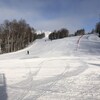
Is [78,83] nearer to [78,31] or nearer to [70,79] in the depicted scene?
[70,79]

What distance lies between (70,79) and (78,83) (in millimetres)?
1028

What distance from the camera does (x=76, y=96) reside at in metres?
8.47

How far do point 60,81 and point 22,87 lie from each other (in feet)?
6.62

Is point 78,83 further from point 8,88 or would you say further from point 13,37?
point 13,37

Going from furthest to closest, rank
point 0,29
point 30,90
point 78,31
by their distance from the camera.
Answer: point 78,31
point 0,29
point 30,90

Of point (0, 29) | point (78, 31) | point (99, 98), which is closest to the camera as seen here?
point (99, 98)

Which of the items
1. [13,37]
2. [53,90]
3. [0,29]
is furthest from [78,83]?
[13,37]

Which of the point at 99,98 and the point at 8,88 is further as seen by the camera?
the point at 8,88

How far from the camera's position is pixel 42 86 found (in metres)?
10.3

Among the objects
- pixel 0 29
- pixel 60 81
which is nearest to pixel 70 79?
pixel 60 81

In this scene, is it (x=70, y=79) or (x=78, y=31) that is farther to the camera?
(x=78, y=31)

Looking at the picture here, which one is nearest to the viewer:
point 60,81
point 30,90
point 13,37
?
point 30,90

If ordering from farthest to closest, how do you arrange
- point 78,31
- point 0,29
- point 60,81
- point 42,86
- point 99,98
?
point 78,31 → point 0,29 → point 60,81 → point 42,86 → point 99,98

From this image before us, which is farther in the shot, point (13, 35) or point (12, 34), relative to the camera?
point (13, 35)
